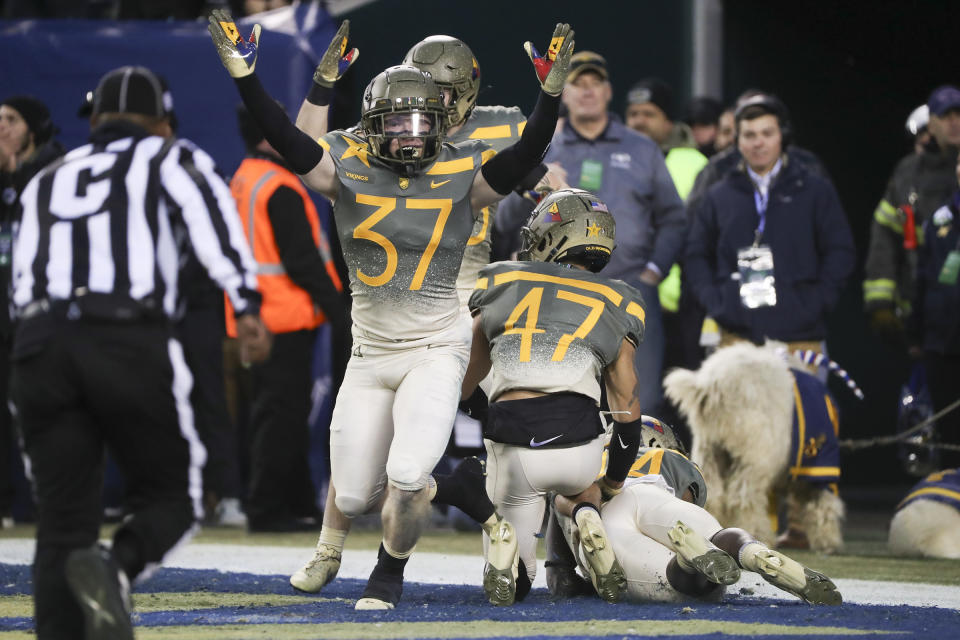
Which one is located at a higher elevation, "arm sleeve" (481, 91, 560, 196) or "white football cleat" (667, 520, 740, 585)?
"arm sleeve" (481, 91, 560, 196)

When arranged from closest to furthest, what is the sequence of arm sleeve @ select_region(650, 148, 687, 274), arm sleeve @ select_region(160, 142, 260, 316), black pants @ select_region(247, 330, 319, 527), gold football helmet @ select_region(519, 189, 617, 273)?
arm sleeve @ select_region(160, 142, 260, 316) < gold football helmet @ select_region(519, 189, 617, 273) < arm sleeve @ select_region(650, 148, 687, 274) < black pants @ select_region(247, 330, 319, 527)

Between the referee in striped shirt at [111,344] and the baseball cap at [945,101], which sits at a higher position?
the baseball cap at [945,101]

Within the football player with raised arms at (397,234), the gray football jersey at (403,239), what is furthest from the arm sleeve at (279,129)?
the gray football jersey at (403,239)

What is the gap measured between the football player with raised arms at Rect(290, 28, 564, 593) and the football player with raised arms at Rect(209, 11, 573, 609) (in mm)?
230

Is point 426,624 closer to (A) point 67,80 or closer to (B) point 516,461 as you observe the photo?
(B) point 516,461

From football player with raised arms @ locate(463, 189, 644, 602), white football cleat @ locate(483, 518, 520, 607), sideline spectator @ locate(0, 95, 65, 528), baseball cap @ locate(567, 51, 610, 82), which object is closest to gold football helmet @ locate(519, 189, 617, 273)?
football player with raised arms @ locate(463, 189, 644, 602)

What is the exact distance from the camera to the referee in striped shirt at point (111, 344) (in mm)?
4141

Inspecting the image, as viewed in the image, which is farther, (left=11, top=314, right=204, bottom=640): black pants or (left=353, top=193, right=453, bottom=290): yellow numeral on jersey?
(left=353, top=193, right=453, bottom=290): yellow numeral on jersey

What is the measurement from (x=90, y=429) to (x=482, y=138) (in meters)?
2.81

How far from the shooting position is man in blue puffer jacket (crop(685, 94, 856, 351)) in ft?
28.2

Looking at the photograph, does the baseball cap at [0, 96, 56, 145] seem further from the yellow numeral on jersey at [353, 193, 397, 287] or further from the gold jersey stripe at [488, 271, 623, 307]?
the gold jersey stripe at [488, 271, 623, 307]

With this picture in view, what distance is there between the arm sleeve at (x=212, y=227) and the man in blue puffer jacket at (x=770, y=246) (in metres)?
4.68

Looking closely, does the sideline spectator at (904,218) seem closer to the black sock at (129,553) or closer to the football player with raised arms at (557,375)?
the football player with raised arms at (557,375)

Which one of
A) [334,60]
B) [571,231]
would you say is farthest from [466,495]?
[334,60]
